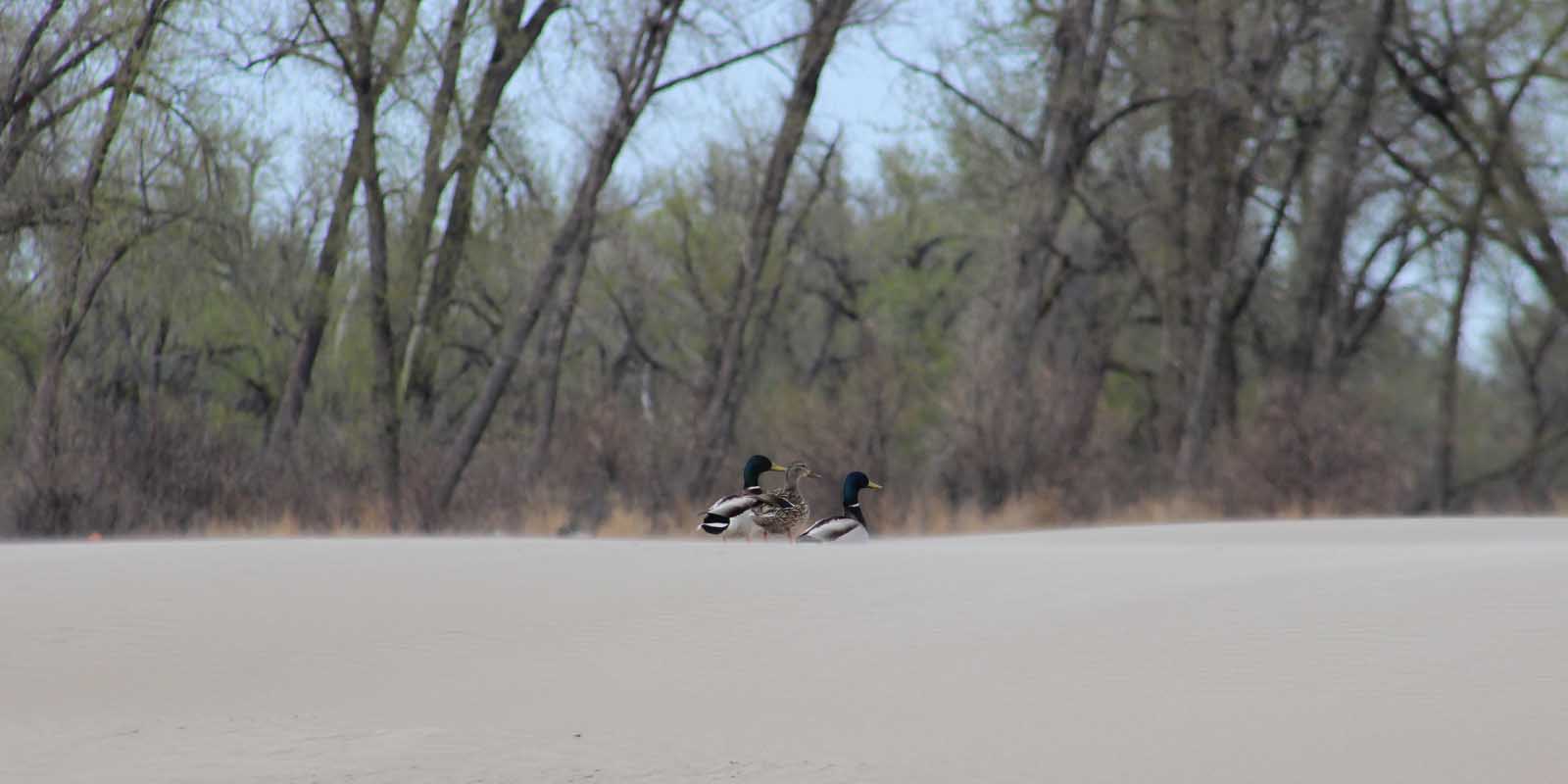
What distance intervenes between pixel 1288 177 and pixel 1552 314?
12.9 m

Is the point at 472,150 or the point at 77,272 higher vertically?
the point at 472,150

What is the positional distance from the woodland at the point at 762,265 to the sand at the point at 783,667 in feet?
29.1

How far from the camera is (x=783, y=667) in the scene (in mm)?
8156

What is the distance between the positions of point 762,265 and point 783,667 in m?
21.6

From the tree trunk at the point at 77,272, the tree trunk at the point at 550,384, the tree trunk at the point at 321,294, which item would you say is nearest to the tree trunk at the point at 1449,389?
the tree trunk at the point at 550,384

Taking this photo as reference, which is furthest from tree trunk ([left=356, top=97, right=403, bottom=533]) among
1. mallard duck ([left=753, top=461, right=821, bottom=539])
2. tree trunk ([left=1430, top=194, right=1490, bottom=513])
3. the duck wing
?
tree trunk ([left=1430, top=194, right=1490, bottom=513])

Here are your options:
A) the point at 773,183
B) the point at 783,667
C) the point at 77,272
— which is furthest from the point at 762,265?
the point at 783,667

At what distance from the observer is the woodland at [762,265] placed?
21.3 metres

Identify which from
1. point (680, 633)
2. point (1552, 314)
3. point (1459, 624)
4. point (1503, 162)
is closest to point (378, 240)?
point (680, 633)

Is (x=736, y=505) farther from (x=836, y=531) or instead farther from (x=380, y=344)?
(x=380, y=344)

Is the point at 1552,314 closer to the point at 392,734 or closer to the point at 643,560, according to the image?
the point at 643,560

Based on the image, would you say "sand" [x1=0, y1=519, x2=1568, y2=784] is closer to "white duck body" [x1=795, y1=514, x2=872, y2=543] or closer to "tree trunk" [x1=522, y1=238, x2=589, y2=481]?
"white duck body" [x1=795, y1=514, x2=872, y2=543]

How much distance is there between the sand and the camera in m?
6.22

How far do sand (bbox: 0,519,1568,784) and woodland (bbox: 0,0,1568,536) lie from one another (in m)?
8.88
